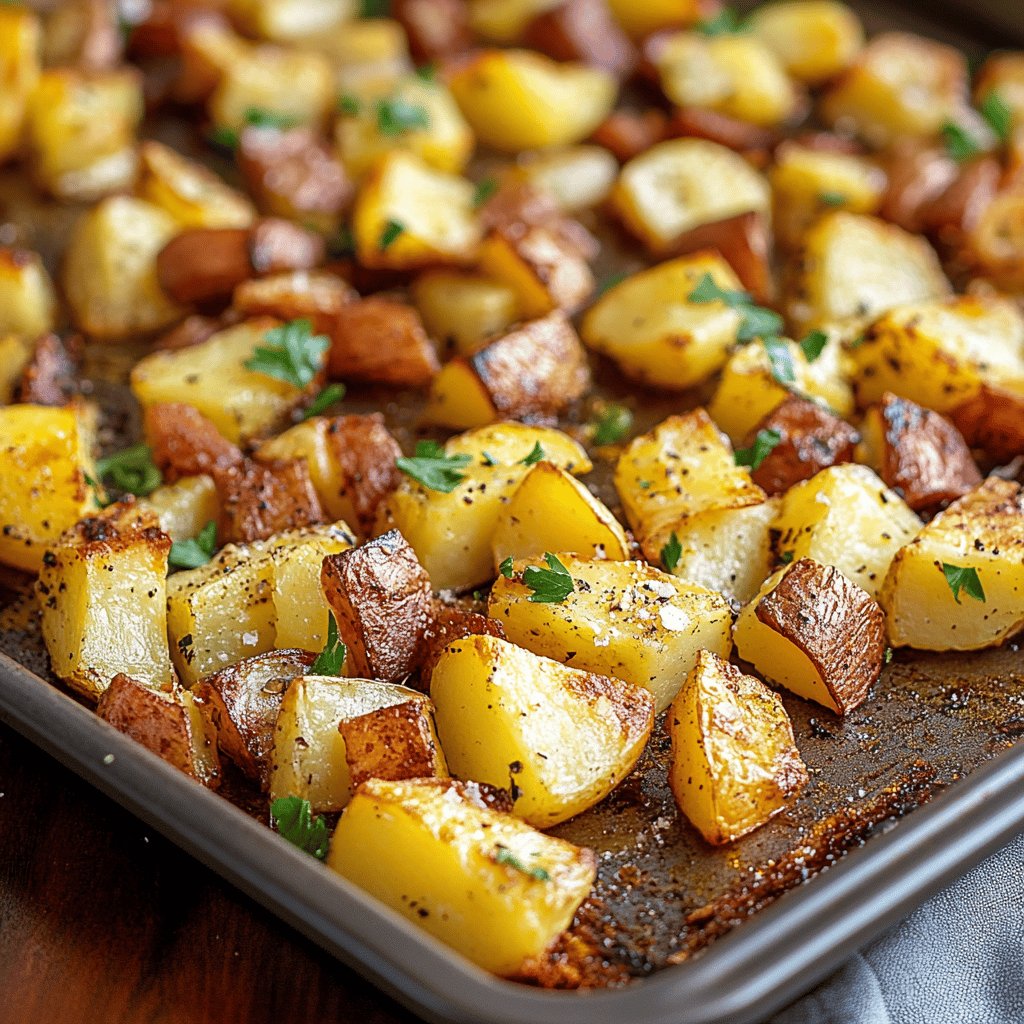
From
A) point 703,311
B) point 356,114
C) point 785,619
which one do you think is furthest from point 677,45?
point 785,619

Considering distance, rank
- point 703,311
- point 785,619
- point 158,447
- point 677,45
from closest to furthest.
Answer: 1. point 785,619
2. point 158,447
3. point 703,311
4. point 677,45

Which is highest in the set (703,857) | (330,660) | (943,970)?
(330,660)

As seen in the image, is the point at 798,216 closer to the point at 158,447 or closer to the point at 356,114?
the point at 356,114

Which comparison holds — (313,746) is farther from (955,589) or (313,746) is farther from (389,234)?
(389,234)

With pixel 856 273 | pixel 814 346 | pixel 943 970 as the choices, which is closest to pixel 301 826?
pixel 943 970

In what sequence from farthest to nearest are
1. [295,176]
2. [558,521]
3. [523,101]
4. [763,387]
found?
1. [523,101]
2. [295,176]
3. [763,387]
4. [558,521]

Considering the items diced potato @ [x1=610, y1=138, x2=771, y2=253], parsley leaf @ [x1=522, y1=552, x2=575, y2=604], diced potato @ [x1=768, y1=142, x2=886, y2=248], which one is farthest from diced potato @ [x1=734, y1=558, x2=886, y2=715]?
diced potato @ [x1=768, y1=142, x2=886, y2=248]
